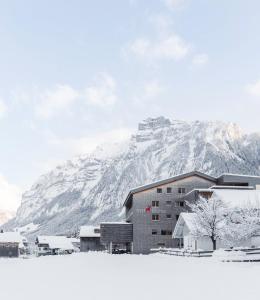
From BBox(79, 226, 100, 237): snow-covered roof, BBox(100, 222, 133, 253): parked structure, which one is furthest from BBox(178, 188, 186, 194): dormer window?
BBox(79, 226, 100, 237): snow-covered roof

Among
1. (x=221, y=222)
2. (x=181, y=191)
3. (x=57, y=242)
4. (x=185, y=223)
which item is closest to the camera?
(x=221, y=222)

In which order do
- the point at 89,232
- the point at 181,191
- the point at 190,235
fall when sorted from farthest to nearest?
the point at 89,232
the point at 181,191
the point at 190,235

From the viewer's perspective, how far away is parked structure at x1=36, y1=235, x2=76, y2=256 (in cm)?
14888

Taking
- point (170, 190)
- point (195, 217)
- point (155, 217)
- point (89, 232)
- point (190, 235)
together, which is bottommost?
point (190, 235)

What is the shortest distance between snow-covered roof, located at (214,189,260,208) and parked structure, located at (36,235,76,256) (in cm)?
8090

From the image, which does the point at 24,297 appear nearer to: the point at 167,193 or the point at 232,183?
the point at 167,193

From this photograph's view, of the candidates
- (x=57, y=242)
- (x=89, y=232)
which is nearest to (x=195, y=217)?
(x=89, y=232)

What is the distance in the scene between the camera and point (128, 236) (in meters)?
90.2

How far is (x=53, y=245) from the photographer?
15025 centimetres

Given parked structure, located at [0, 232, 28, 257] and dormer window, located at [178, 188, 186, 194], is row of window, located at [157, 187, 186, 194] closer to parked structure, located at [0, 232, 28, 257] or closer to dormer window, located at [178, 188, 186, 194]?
dormer window, located at [178, 188, 186, 194]

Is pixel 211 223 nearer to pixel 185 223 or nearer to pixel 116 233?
pixel 185 223

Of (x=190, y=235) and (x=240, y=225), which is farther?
(x=190, y=235)

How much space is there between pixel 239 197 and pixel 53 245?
88434 mm

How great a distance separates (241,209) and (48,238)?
102 meters
